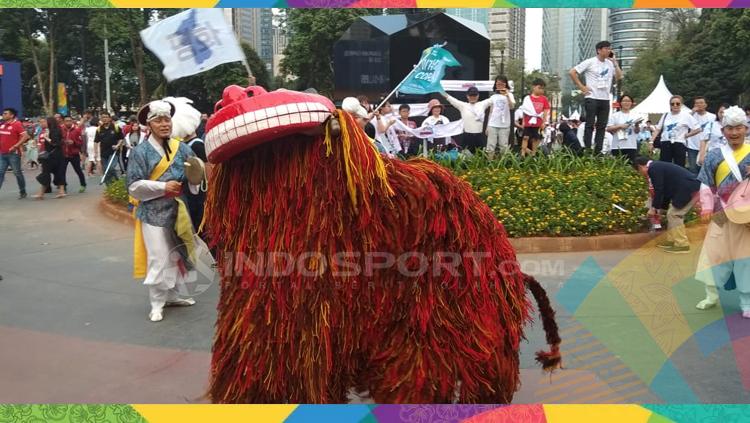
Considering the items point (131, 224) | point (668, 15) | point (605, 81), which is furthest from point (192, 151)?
point (605, 81)

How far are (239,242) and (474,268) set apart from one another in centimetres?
81

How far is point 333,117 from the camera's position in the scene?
198cm

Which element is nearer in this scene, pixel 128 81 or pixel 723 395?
pixel 723 395

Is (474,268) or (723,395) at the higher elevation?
(474,268)

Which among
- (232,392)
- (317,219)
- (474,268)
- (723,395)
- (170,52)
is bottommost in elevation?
(723,395)

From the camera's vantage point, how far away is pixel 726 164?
414 cm

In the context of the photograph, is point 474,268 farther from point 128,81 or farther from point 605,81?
point 605,81

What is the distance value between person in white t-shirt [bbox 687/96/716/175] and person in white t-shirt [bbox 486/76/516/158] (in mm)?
2700

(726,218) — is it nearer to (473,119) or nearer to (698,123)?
(473,119)

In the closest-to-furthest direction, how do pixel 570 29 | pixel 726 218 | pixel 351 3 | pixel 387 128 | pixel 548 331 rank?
pixel 351 3, pixel 570 29, pixel 548 331, pixel 726 218, pixel 387 128

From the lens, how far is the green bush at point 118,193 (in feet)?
30.0

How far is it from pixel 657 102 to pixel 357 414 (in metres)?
10.5

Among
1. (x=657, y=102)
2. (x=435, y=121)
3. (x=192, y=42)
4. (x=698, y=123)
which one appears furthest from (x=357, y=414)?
(x=657, y=102)

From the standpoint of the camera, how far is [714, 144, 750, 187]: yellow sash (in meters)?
4.04
